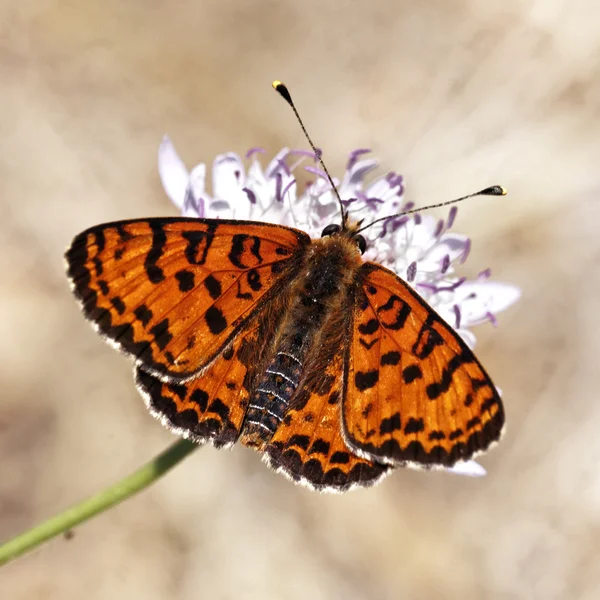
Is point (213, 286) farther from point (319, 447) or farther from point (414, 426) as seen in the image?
point (414, 426)

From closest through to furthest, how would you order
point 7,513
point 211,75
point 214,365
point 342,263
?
1. point 214,365
2. point 342,263
3. point 7,513
4. point 211,75

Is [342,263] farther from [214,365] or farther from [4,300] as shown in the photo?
[4,300]

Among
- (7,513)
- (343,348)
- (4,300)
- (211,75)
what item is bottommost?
(7,513)

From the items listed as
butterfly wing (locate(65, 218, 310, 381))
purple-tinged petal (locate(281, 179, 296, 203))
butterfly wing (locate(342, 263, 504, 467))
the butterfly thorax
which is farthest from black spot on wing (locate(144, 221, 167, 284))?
purple-tinged petal (locate(281, 179, 296, 203))

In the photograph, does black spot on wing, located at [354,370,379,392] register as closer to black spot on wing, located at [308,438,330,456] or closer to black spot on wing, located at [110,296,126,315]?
black spot on wing, located at [308,438,330,456]

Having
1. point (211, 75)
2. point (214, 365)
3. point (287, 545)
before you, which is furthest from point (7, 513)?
point (211, 75)

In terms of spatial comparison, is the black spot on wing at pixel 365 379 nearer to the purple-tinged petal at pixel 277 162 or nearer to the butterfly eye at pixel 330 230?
the butterfly eye at pixel 330 230

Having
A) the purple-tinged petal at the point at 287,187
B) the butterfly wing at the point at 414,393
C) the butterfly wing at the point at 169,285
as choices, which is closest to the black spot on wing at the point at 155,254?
the butterfly wing at the point at 169,285
